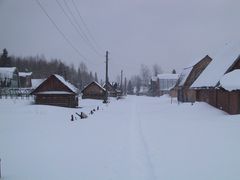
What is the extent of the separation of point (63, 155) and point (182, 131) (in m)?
7.92

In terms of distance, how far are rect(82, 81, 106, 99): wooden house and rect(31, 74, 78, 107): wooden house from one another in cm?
2137

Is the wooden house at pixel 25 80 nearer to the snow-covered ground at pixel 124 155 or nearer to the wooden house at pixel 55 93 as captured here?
the wooden house at pixel 55 93

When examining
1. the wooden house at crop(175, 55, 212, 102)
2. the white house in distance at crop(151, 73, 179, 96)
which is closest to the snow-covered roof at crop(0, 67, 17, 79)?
the wooden house at crop(175, 55, 212, 102)

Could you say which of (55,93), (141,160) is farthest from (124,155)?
(55,93)

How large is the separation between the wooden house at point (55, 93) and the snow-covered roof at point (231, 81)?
27204 millimetres

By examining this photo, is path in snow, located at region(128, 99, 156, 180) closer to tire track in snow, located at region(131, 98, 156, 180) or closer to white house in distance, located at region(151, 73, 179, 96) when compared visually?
tire track in snow, located at region(131, 98, 156, 180)

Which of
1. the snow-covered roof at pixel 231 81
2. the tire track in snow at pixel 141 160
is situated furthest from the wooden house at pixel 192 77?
the tire track in snow at pixel 141 160

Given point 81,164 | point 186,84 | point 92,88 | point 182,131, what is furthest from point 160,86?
point 81,164

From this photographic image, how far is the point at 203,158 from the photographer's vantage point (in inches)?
424

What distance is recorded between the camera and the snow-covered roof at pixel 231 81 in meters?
23.4

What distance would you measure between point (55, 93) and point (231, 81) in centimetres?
2905

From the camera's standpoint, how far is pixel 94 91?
233 ft

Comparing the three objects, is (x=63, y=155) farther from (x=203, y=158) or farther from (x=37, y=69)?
(x=37, y=69)

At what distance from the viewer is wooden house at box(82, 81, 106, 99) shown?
70.9 metres
